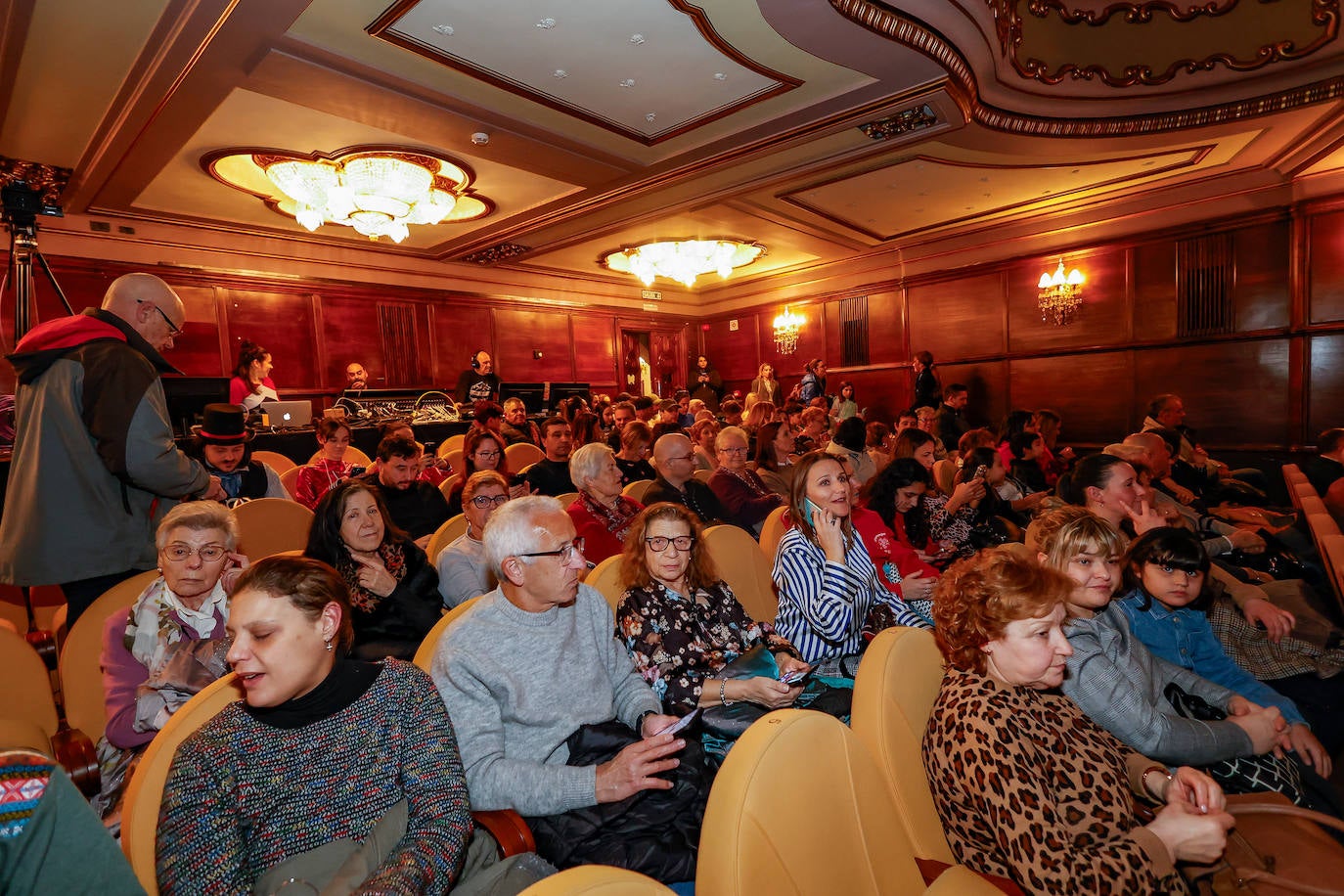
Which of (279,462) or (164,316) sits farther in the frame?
(279,462)

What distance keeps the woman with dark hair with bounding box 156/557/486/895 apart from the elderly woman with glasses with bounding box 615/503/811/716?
70cm

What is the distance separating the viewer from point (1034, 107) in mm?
5691

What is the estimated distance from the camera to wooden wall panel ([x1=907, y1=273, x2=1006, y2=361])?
9.86 meters

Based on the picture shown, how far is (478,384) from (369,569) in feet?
21.2

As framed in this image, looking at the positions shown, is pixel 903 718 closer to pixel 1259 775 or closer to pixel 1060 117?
pixel 1259 775

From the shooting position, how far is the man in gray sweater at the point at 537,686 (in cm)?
146

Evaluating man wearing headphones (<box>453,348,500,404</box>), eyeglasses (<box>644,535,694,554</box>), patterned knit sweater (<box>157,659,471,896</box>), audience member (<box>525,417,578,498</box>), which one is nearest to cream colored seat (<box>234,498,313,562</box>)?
audience member (<box>525,417,578,498</box>)

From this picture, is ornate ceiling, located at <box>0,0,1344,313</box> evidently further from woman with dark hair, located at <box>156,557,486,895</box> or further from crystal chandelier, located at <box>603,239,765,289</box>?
woman with dark hair, located at <box>156,557,486,895</box>

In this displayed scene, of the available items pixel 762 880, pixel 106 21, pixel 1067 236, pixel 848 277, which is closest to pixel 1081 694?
pixel 762 880

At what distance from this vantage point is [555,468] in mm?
4406

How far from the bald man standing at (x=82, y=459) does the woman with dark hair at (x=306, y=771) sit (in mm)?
1423

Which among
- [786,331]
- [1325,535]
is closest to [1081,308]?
[786,331]

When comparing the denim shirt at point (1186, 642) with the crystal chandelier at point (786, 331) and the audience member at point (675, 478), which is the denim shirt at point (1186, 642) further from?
the crystal chandelier at point (786, 331)

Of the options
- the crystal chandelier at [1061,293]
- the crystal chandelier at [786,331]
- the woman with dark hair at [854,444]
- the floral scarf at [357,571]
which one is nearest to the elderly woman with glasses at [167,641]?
the floral scarf at [357,571]
